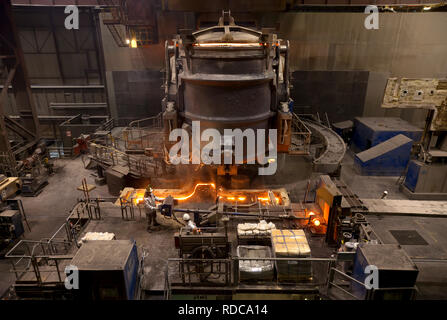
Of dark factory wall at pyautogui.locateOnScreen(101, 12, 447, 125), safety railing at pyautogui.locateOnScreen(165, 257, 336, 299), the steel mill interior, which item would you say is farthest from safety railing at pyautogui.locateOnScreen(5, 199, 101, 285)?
dark factory wall at pyautogui.locateOnScreen(101, 12, 447, 125)

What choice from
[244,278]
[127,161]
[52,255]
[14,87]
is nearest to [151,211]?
[52,255]

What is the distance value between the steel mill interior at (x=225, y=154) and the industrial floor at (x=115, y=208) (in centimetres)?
7

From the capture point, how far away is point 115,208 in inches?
453

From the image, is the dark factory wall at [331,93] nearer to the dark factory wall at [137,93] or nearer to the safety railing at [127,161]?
the dark factory wall at [137,93]

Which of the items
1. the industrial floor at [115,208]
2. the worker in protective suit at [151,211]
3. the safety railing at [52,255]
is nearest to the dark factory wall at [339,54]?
the industrial floor at [115,208]

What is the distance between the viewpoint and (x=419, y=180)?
1446cm

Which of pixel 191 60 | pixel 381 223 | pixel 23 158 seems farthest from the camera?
pixel 23 158

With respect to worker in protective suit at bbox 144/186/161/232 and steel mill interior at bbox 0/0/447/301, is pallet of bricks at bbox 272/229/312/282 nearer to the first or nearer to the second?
steel mill interior at bbox 0/0/447/301

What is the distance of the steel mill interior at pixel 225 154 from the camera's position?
804 centimetres

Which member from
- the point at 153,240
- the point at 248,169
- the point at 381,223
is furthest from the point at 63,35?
the point at 381,223

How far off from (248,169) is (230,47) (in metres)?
5.53

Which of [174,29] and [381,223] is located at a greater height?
[174,29]

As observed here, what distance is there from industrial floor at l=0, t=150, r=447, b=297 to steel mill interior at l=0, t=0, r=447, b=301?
68 millimetres

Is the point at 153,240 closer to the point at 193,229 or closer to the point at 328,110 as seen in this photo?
the point at 193,229
